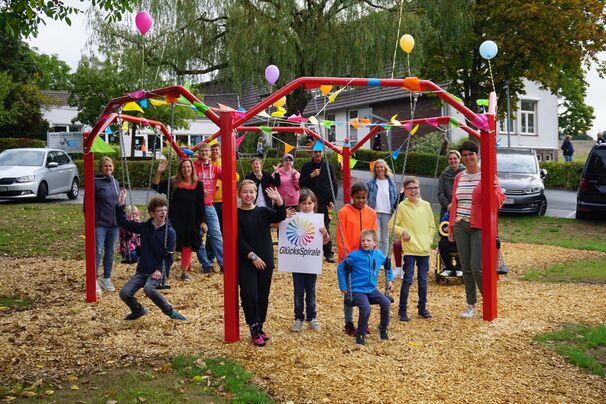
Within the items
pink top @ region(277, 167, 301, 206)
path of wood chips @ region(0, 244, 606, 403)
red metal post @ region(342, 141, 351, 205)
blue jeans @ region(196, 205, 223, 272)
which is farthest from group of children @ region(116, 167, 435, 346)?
red metal post @ region(342, 141, 351, 205)

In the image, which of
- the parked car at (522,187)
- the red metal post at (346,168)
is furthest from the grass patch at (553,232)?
the red metal post at (346,168)

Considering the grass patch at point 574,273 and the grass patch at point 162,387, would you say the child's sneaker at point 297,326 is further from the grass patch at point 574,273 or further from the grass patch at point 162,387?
the grass patch at point 574,273

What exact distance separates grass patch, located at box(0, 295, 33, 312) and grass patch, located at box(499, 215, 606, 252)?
32.9ft

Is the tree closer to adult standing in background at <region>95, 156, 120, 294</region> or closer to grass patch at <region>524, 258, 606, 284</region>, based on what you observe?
adult standing in background at <region>95, 156, 120, 294</region>

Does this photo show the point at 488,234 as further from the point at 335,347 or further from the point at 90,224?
the point at 90,224

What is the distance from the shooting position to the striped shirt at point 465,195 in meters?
8.14

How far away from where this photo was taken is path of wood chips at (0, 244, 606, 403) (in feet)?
18.4

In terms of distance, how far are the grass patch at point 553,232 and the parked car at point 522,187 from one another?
31 cm

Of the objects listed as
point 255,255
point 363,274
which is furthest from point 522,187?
point 255,255

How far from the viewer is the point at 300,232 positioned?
7297 mm

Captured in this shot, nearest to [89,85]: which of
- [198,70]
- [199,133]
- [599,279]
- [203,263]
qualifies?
[198,70]

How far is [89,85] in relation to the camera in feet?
114

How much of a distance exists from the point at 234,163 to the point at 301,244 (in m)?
1.12

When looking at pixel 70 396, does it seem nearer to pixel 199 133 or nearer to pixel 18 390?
pixel 18 390
